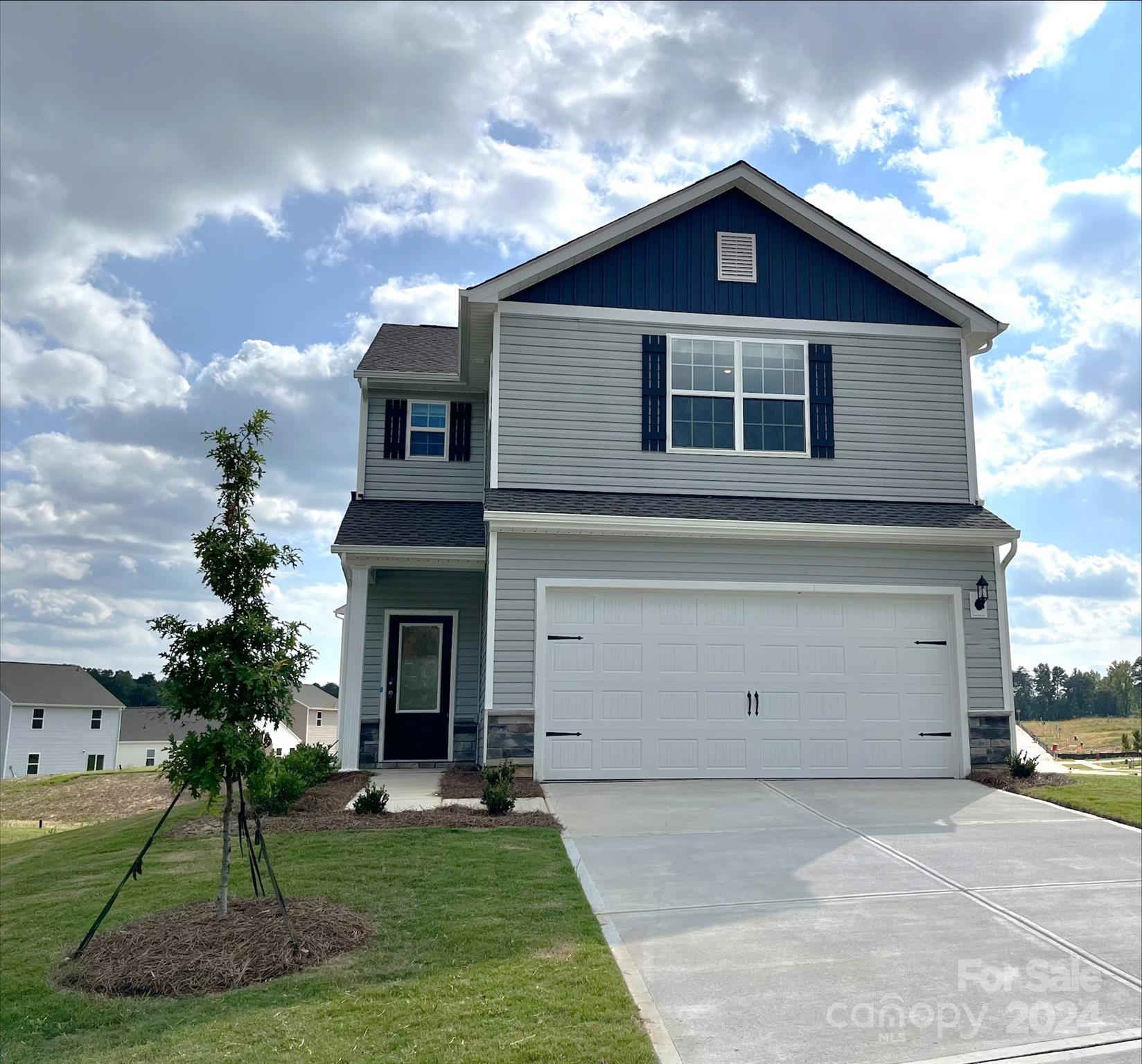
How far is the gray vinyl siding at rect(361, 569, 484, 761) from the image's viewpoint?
14.0 metres

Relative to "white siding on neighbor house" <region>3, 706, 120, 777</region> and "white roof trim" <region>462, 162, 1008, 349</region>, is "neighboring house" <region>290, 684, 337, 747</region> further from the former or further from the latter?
"white roof trim" <region>462, 162, 1008, 349</region>

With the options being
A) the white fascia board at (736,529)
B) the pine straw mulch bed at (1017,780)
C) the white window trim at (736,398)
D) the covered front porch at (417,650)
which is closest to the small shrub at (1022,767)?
the pine straw mulch bed at (1017,780)

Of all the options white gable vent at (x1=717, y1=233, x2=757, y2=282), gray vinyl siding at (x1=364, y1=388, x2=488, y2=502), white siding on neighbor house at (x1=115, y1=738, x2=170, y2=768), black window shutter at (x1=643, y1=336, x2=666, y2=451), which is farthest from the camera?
white siding on neighbor house at (x1=115, y1=738, x2=170, y2=768)

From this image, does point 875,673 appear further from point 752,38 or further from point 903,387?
point 752,38

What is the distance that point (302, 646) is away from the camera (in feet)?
20.1

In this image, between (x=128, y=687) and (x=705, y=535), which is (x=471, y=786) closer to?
(x=705, y=535)

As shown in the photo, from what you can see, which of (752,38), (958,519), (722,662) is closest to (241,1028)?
(722,662)

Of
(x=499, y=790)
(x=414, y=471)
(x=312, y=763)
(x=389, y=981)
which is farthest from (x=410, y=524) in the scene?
(x=389, y=981)

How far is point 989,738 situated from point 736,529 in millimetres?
4313

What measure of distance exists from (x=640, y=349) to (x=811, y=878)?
7714 millimetres

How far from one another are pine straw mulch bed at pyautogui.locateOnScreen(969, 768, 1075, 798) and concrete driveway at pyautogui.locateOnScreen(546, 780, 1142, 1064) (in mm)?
1046

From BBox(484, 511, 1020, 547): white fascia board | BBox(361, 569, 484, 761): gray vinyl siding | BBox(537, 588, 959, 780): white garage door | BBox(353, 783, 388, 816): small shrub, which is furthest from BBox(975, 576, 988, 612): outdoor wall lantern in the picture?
BBox(353, 783, 388, 816): small shrub

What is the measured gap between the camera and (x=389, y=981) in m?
4.81

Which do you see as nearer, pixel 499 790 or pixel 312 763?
pixel 499 790
